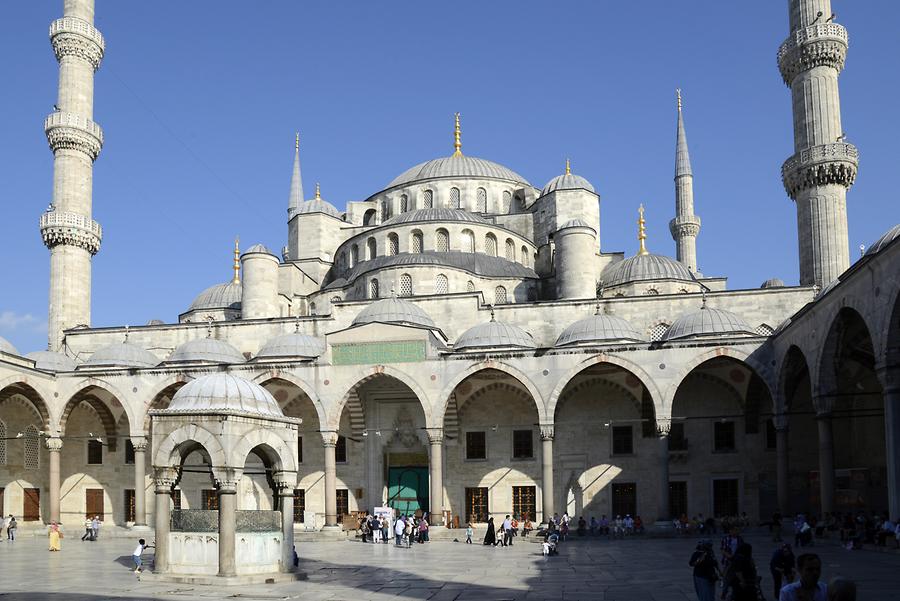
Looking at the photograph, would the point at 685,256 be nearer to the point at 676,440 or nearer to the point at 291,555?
the point at 676,440

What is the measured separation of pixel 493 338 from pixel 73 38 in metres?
17.7

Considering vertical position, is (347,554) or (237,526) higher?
(237,526)

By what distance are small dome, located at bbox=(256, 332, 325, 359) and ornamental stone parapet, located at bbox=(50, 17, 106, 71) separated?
12636 mm

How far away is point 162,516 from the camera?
45.2 feet

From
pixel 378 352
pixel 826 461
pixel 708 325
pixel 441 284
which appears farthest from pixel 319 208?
pixel 826 461

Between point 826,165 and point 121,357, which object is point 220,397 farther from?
point 826,165

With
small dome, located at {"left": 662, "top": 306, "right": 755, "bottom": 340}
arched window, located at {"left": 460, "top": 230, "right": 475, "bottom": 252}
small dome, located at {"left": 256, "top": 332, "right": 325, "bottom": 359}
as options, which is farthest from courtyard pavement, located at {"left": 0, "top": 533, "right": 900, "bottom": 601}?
arched window, located at {"left": 460, "top": 230, "right": 475, "bottom": 252}

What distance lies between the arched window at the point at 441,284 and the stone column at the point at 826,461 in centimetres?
1287

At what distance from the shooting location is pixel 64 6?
33.2 meters

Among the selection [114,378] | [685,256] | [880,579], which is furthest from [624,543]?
[685,256]

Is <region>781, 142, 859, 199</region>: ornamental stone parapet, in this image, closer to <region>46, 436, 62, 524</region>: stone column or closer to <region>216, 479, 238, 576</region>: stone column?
<region>216, 479, 238, 576</region>: stone column

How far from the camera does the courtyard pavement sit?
39.9 ft

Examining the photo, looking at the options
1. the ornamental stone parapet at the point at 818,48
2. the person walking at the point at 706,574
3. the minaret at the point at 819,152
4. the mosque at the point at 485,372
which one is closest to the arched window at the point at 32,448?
the mosque at the point at 485,372

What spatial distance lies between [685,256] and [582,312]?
1400cm
